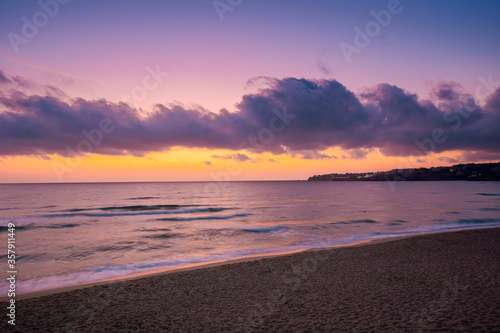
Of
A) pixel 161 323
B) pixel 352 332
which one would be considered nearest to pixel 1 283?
pixel 161 323

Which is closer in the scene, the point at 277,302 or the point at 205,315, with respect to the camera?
the point at 205,315

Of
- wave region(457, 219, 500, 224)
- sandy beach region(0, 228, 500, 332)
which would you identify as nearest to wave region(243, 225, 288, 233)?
sandy beach region(0, 228, 500, 332)

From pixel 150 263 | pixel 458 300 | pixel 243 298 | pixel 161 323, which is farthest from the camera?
pixel 150 263

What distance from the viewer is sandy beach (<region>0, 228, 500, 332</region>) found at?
6.03 m

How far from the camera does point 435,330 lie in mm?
5500

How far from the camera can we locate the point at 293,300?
24.4 feet

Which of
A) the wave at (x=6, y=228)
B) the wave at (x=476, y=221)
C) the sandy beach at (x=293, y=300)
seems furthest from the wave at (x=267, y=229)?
the wave at (x=6, y=228)

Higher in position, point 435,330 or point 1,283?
point 435,330

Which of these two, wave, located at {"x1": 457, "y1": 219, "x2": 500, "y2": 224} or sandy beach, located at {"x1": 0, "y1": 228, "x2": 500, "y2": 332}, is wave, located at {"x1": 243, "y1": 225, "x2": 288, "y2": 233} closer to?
sandy beach, located at {"x1": 0, "y1": 228, "x2": 500, "y2": 332}

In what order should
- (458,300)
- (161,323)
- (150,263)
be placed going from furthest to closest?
(150,263), (458,300), (161,323)

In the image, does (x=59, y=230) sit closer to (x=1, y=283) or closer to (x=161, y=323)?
(x=1, y=283)

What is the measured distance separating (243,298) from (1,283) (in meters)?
10.0

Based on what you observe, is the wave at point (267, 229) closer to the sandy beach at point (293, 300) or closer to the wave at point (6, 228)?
the sandy beach at point (293, 300)

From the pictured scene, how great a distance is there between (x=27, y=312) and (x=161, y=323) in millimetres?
3941
